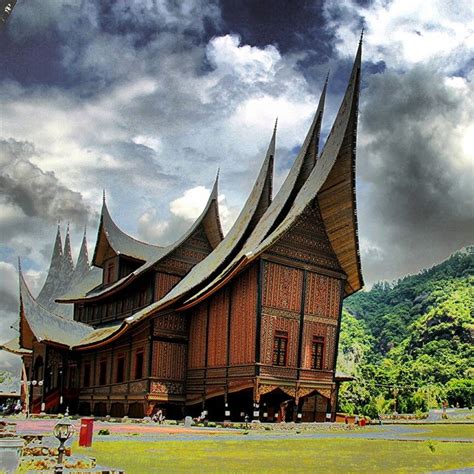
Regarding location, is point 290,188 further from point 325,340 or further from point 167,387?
point 167,387

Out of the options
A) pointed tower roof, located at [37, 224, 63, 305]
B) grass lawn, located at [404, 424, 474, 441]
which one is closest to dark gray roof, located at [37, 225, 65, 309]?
pointed tower roof, located at [37, 224, 63, 305]

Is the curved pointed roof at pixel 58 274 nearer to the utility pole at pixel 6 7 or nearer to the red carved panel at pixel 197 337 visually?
the red carved panel at pixel 197 337

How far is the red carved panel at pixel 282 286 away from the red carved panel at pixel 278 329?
40 centimetres

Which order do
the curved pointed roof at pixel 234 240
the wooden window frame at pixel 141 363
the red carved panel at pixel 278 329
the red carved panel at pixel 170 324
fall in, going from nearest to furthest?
the red carved panel at pixel 278 329 → the curved pointed roof at pixel 234 240 → the red carved panel at pixel 170 324 → the wooden window frame at pixel 141 363

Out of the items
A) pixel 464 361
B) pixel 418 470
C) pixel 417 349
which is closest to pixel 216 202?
pixel 418 470

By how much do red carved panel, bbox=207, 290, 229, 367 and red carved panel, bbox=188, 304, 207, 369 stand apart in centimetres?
38

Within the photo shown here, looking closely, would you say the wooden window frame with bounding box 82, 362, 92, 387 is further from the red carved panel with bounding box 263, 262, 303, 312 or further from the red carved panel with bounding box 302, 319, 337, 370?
the red carved panel with bounding box 263, 262, 303, 312

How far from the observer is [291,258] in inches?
844

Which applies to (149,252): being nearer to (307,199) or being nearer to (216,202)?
(216,202)

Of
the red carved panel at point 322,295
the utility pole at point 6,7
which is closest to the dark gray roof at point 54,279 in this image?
the red carved panel at point 322,295

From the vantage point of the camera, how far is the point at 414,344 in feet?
221

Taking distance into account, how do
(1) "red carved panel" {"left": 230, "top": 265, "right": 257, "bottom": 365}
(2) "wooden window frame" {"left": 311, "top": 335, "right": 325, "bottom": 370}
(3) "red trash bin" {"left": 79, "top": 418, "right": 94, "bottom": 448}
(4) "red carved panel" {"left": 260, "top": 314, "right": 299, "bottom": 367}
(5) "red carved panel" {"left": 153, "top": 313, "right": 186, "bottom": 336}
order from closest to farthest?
(3) "red trash bin" {"left": 79, "top": 418, "right": 94, "bottom": 448} → (4) "red carved panel" {"left": 260, "top": 314, "right": 299, "bottom": 367} → (1) "red carved panel" {"left": 230, "top": 265, "right": 257, "bottom": 365} → (2) "wooden window frame" {"left": 311, "top": 335, "right": 325, "bottom": 370} → (5) "red carved panel" {"left": 153, "top": 313, "right": 186, "bottom": 336}

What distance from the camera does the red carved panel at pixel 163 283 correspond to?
26.5m

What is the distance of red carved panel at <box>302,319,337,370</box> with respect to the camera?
70.2 feet
